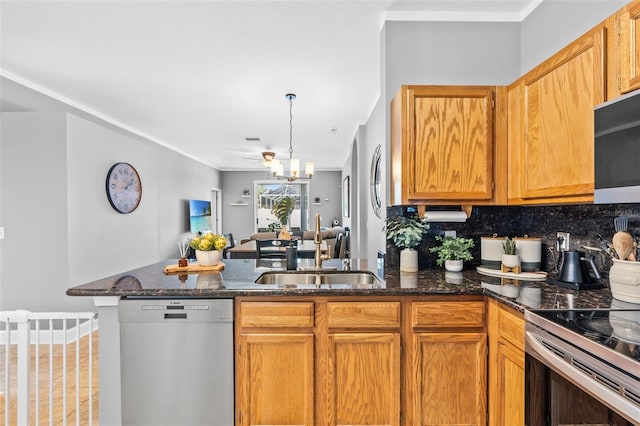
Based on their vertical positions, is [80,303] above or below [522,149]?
below

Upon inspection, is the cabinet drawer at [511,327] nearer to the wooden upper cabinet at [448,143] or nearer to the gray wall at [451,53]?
the wooden upper cabinet at [448,143]

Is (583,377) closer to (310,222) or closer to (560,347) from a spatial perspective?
(560,347)

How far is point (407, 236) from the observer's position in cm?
219

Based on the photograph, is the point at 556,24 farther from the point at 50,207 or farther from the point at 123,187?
the point at 123,187

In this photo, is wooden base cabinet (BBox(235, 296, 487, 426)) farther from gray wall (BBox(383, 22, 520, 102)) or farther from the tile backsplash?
gray wall (BBox(383, 22, 520, 102))

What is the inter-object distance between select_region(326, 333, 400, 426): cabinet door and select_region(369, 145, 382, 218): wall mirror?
2495 millimetres

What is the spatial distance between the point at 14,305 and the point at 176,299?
3024 millimetres

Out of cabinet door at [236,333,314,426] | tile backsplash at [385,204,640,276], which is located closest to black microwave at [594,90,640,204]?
tile backsplash at [385,204,640,276]

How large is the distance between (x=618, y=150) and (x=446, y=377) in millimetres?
1254

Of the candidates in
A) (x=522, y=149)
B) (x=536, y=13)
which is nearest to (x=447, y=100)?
(x=522, y=149)

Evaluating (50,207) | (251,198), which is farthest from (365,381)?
(251,198)

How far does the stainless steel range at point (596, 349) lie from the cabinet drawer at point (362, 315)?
0.60 metres

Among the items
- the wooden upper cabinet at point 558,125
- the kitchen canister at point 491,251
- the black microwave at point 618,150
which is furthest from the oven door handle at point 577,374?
the kitchen canister at point 491,251

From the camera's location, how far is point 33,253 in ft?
11.6
